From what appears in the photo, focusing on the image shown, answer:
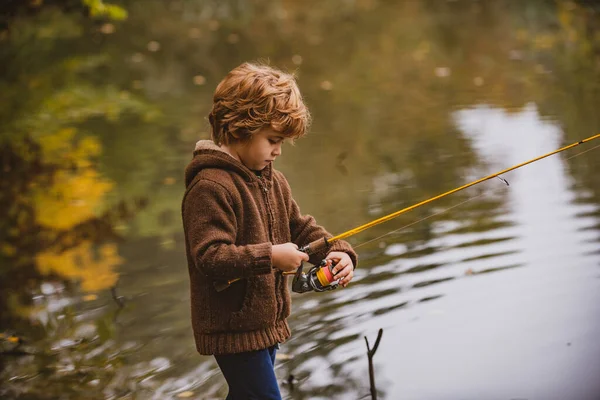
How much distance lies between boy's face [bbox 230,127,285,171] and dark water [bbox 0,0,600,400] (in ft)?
Result: 4.49

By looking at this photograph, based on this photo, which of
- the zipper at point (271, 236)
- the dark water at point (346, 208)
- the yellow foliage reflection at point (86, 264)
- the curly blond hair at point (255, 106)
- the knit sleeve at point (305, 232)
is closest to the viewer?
the curly blond hair at point (255, 106)

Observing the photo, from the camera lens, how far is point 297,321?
464 cm

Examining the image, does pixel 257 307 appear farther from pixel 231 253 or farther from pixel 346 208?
pixel 346 208

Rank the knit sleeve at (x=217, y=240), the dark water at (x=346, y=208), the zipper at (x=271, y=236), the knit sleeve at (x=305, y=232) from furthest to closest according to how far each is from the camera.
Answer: the dark water at (x=346, y=208), the knit sleeve at (x=305, y=232), the zipper at (x=271, y=236), the knit sleeve at (x=217, y=240)

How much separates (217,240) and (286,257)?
8.5 inches

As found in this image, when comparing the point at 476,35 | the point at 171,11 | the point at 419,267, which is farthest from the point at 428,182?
the point at 171,11

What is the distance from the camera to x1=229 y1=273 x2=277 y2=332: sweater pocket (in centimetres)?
273

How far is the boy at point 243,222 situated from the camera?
8.76 ft

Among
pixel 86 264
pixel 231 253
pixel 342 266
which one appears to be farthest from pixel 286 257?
pixel 86 264

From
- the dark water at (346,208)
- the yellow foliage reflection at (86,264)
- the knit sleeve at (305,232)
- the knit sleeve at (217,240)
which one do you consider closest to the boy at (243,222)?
the knit sleeve at (217,240)

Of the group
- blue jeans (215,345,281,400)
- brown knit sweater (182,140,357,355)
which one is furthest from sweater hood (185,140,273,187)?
blue jeans (215,345,281,400)

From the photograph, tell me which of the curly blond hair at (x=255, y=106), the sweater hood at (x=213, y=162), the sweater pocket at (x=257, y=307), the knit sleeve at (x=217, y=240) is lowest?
the sweater pocket at (x=257, y=307)

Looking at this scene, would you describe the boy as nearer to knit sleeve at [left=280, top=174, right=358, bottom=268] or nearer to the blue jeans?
the blue jeans

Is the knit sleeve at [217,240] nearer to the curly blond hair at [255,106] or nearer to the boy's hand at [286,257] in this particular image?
the boy's hand at [286,257]
